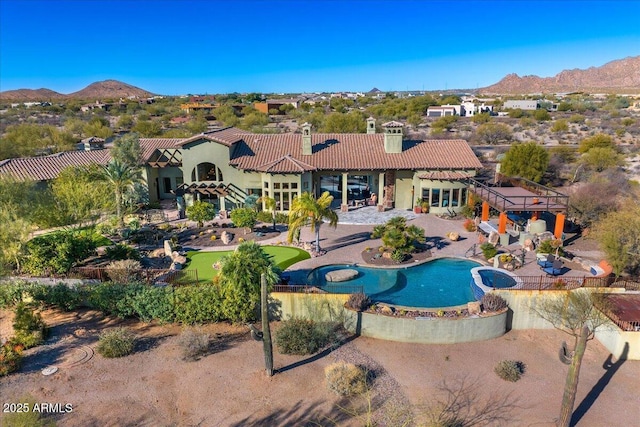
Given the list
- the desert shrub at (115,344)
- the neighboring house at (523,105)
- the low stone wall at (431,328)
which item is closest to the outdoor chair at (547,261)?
the low stone wall at (431,328)

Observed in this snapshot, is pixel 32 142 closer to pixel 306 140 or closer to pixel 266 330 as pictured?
pixel 306 140

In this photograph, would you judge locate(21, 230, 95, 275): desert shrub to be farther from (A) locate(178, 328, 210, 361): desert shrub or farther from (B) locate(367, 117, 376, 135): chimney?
(B) locate(367, 117, 376, 135): chimney

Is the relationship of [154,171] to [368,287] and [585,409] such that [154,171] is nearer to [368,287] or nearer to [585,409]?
[368,287]

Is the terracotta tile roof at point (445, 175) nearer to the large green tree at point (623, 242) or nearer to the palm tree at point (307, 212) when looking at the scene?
the palm tree at point (307, 212)

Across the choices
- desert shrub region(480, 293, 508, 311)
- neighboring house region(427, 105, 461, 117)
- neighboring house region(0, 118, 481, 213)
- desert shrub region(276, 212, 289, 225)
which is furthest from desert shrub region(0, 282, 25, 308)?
neighboring house region(427, 105, 461, 117)

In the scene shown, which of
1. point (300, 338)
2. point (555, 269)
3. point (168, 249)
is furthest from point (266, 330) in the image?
point (555, 269)

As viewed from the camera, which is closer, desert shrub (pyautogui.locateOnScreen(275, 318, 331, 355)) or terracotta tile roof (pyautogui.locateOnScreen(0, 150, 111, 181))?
desert shrub (pyautogui.locateOnScreen(275, 318, 331, 355))
